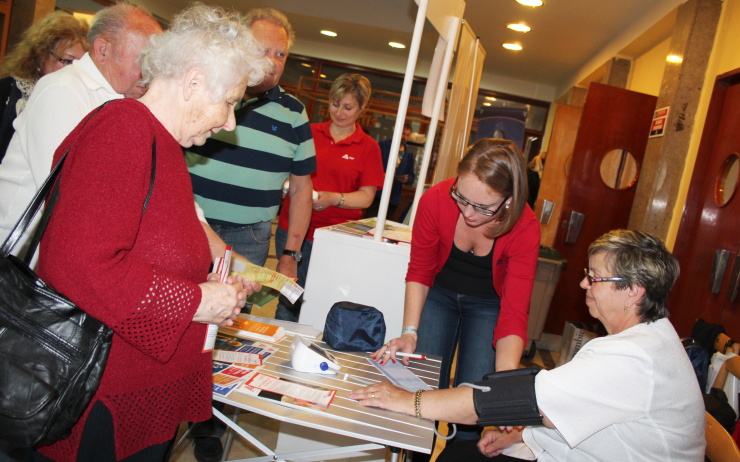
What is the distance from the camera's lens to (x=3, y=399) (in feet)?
3.34

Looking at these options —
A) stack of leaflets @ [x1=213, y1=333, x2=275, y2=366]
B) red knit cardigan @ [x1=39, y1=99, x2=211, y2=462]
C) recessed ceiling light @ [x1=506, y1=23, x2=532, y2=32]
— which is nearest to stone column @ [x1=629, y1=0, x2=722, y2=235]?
recessed ceiling light @ [x1=506, y1=23, x2=532, y2=32]

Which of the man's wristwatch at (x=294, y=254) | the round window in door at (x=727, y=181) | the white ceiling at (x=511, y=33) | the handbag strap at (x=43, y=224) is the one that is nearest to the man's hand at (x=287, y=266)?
the man's wristwatch at (x=294, y=254)

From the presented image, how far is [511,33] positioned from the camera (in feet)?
21.1

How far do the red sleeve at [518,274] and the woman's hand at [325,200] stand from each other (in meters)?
1.35

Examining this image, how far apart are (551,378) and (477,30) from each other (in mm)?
5834

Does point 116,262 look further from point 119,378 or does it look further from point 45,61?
point 45,61

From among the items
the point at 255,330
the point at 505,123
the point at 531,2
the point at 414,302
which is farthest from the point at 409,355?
the point at 505,123

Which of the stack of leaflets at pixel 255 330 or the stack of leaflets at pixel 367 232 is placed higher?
the stack of leaflets at pixel 367 232

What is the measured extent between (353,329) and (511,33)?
18.0 feet

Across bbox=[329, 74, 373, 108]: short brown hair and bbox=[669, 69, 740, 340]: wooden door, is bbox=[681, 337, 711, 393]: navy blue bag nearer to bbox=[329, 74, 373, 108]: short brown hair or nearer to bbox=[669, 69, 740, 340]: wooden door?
bbox=[669, 69, 740, 340]: wooden door

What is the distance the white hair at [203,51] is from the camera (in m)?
1.23

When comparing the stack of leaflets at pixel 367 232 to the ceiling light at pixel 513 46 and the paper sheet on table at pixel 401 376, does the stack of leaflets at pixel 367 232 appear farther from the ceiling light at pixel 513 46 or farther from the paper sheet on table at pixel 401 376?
the ceiling light at pixel 513 46

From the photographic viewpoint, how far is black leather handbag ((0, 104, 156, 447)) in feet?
3.35

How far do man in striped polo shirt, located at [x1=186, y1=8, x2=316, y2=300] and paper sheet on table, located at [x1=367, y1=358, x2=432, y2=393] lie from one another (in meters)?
0.94
